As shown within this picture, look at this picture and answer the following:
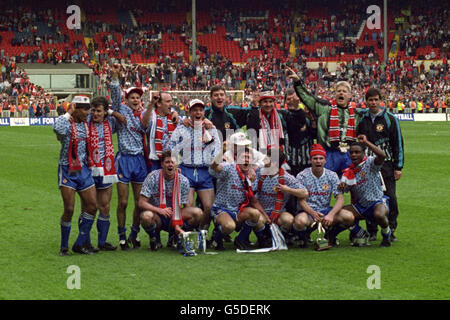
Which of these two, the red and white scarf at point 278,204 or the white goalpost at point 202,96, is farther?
the white goalpost at point 202,96

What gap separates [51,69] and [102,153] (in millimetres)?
41487

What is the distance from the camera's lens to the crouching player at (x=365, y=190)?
8.80 metres

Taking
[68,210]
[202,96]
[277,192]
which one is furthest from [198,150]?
[202,96]

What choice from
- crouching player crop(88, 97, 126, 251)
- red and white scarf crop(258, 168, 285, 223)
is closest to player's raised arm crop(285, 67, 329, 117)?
red and white scarf crop(258, 168, 285, 223)

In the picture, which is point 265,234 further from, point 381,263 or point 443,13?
point 443,13

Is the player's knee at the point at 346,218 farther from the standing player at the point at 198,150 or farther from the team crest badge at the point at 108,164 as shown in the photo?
the team crest badge at the point at 108,164

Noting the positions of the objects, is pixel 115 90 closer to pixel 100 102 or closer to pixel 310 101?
pixel 100 102

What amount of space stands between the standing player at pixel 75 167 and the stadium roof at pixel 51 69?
135 ft

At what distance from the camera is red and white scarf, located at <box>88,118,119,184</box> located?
27.4ft

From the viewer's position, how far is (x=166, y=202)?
868cm

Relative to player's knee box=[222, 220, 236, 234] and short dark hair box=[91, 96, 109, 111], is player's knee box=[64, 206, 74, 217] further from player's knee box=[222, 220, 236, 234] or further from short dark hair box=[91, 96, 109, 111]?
player's knee box=[222, 220, 236, 234]

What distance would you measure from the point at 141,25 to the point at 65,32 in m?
5.87

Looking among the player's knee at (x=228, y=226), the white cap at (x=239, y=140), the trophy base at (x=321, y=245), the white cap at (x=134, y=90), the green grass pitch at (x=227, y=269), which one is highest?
the white cap at (x=134, y=90)

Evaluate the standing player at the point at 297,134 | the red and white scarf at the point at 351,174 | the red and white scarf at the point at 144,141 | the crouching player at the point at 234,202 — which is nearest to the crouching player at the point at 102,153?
the red and white scarf at the point at 144,141
